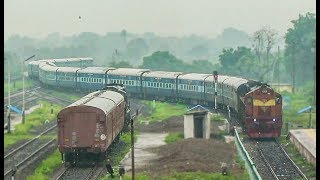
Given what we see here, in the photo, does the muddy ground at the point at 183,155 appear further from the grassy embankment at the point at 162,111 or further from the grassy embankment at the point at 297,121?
the grassy embankment at the point at 162,111

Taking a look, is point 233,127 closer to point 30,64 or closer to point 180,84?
point 180,84

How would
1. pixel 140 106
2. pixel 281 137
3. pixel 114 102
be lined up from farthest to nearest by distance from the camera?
1. pixel 140 106
2. pixel 281 137
3. pixel 114 102

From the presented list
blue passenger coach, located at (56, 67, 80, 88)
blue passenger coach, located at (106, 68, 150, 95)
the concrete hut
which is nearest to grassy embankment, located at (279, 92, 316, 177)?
the concrete hut

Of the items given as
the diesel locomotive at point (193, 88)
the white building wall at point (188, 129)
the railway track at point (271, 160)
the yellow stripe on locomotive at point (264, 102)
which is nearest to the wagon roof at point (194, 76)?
the diesel locomotive at point (193, 88)

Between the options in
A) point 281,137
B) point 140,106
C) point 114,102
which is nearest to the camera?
point 114,102

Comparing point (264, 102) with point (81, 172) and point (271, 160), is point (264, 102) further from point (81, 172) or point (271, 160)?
point (81, 172)

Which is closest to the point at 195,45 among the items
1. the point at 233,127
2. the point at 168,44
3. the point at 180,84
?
the point at 168,44

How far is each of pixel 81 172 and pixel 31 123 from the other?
23.0 metres

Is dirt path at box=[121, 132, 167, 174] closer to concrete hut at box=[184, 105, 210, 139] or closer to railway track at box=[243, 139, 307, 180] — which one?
concrete hut at box=[184, 105, 210, 139]

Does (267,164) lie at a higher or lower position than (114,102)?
lower

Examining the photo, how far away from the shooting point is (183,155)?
108 feet

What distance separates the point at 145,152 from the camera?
3612 centimetres

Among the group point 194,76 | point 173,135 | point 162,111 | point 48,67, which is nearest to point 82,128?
point 48,67

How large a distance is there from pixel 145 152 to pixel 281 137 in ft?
32.4
